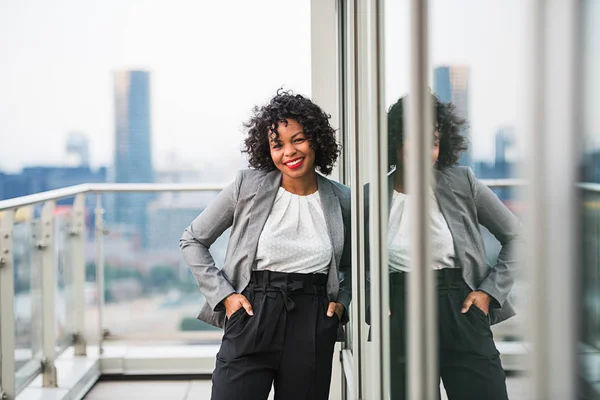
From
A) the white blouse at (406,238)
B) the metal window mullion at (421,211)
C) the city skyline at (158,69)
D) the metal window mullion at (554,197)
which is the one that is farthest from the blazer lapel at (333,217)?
the city skyline at (158,69)

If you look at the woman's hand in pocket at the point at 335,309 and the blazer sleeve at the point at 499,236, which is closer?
the blazer sleeve at the point at 499,236

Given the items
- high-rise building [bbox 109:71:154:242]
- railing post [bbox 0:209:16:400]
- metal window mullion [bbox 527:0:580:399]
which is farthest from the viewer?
high-rise building [bbox 109:71:154:242]

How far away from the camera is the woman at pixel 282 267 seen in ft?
7.09

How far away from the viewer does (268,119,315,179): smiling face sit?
2.21m

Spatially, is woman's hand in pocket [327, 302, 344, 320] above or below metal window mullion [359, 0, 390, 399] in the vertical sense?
below

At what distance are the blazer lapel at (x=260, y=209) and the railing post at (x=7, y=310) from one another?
1261 millimetres

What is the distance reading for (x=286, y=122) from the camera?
2.23 meters

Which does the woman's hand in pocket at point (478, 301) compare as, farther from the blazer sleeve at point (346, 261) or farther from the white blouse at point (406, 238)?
the blazer sleeve at point (346, 261)

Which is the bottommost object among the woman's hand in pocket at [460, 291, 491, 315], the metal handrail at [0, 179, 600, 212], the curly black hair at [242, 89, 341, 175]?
the woman's hand in pocket at [460, 291, 491, 315]

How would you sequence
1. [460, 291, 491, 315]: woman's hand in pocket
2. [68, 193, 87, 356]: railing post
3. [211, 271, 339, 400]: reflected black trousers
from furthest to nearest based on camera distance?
[68, 193, 87, 356]: railing post → [211, 271, 339, 400]: reflected black trousers → [460, 291, 491, 315]: woman's hand in pocket

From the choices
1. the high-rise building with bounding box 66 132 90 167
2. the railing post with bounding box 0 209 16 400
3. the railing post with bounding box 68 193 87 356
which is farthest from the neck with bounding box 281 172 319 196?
the high-rise building with bounding box 66 132 90 167

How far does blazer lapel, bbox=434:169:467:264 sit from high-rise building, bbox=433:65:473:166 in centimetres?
7

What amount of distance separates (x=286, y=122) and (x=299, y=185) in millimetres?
197

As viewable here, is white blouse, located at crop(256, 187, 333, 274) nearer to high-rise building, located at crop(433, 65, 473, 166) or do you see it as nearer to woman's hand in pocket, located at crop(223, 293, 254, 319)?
woman's hand in pocket, located at crop(223, 293, 254, 319)
